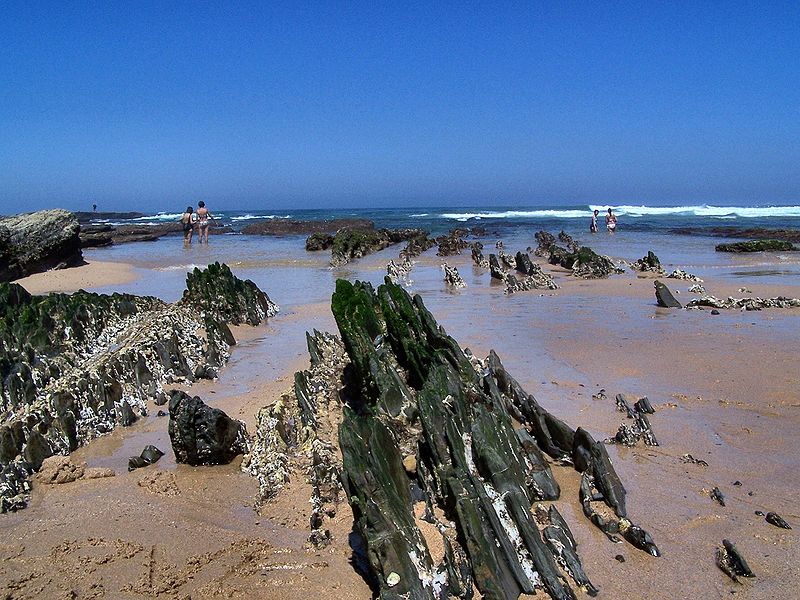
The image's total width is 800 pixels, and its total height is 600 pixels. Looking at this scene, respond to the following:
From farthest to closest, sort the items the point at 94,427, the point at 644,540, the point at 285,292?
the point at 285,292, the point at 94,427, the point at 644,540

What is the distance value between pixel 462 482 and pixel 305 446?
5.07 feet

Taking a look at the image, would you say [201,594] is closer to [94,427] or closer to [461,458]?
[461,458]

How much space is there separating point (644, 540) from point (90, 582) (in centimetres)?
267

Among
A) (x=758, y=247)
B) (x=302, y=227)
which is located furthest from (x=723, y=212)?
(x=758, y=247)

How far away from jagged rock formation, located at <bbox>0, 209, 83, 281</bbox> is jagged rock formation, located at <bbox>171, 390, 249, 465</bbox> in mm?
14589

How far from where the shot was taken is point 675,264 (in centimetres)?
1833

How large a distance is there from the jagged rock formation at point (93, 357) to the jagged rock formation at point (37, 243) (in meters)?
9.06

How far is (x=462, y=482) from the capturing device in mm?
3303

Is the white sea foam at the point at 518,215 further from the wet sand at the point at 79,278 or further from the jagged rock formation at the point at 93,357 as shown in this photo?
the jagged rock formation at the point at 93,357

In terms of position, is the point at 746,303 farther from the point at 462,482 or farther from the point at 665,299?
the point at 462,482

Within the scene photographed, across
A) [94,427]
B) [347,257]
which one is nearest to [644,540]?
[94,427]

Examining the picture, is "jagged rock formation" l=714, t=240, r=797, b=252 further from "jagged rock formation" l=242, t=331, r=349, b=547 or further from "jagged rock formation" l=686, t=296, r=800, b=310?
"jagged rock formation" l=242, t=331, r=349, b=547

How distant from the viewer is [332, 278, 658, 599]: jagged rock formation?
2920 mm

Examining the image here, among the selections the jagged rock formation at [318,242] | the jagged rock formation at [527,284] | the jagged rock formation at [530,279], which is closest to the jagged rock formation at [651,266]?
the jagged rock formation at [530,279]
